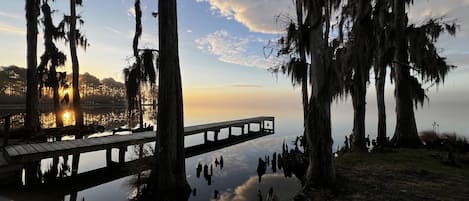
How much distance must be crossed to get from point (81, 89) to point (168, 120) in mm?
98289

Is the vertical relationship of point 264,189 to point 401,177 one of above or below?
below

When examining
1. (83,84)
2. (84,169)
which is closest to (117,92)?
(83,84)

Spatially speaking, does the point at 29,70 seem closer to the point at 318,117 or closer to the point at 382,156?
the point at 318,117

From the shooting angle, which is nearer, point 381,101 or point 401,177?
point 401,177

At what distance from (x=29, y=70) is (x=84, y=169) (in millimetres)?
7415

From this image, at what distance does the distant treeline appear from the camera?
72.8 metres

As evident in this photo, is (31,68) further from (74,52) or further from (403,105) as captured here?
(403,105)

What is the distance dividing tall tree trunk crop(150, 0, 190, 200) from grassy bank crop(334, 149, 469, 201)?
4298mm

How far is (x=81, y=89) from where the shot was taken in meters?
91.6

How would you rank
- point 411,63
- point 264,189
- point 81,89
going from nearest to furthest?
point 264,189
point 411,63
point 81,89

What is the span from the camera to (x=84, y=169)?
436 inches

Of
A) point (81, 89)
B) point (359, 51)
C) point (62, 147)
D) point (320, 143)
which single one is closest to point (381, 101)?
point (359, 51)

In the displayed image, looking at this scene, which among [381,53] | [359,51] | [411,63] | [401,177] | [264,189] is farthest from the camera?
[411,63]

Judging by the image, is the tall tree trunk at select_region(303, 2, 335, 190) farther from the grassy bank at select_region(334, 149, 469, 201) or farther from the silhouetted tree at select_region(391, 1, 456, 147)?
the silhouetted tree at select_region(391, 1, 456, 147)
